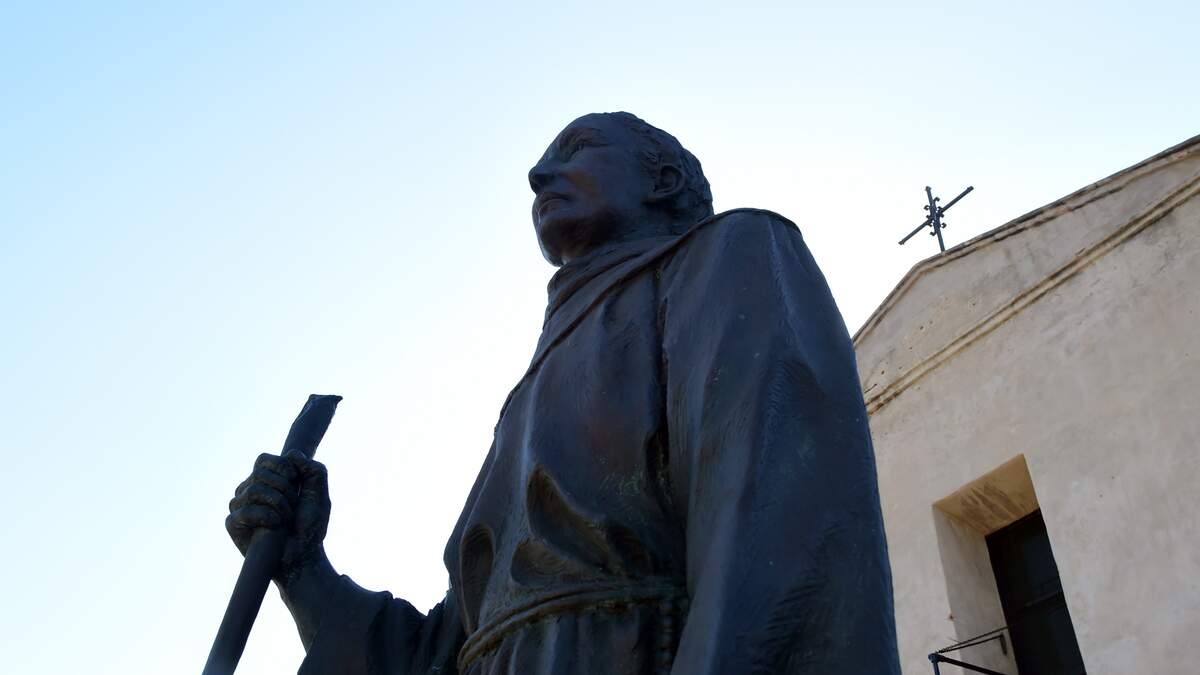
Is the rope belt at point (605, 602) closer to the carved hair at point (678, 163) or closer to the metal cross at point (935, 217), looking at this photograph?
the carved hair at point (678, 163)

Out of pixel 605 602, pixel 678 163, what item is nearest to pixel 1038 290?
pixel 678 163

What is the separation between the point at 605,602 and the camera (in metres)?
2.22

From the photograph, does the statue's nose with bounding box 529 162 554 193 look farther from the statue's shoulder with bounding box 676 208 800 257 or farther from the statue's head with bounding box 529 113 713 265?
the statue's shoulder with bounding box 676 208 800 257

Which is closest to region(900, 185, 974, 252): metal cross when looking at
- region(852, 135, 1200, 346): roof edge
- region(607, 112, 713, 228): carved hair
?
region(852, 135, 1200, 346): roof edge

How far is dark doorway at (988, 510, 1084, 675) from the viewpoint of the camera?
1060 centimetres

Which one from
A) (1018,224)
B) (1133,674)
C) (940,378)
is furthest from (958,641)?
(1018,224)

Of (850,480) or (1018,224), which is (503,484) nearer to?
(850,480)

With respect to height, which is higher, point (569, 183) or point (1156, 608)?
point (1156, 608)

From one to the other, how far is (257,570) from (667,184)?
1.28m

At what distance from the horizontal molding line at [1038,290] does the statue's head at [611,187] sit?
297 inches

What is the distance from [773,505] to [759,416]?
0.53ft

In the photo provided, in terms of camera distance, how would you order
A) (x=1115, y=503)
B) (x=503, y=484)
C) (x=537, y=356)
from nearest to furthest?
(x=503, y=484)
(x=537, y=356)
(x=1115, y=503)

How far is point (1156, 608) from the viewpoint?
9523 millimetres

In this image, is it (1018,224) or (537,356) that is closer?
(537,356)
